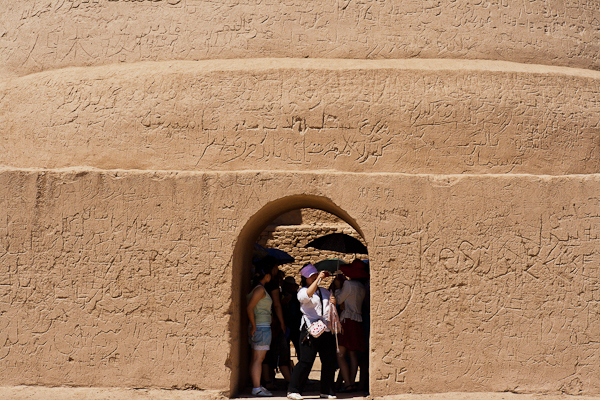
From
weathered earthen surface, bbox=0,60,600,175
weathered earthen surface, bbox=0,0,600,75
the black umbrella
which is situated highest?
weathered earthen surface, bbox=0,0,600,75

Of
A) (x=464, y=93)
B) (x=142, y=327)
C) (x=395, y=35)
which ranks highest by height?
(x=395, y=35)

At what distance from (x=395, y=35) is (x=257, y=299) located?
292 cm

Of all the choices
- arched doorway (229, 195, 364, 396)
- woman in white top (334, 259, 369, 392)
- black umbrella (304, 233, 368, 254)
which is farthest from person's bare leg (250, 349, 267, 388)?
black umbrella (304, 233, 368, 254)

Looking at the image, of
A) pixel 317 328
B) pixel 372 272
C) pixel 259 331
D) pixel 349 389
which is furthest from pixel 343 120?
pixel 349 389

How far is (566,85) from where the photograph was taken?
6070 mm

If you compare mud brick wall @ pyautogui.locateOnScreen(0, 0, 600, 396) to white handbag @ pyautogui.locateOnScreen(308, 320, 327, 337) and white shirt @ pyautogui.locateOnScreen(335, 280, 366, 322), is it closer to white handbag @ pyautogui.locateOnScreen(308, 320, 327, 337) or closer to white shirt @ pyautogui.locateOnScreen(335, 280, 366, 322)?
white handbag @ pyautogui.locateOnScreen(308, 320, 327, 337)

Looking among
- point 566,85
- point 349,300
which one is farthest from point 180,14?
point 566,85

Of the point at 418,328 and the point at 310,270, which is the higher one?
the point at 310,270

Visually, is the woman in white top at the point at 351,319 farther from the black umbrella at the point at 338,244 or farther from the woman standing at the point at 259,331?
the black umbrella at the point at 338,244

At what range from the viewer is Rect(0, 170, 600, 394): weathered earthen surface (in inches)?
214

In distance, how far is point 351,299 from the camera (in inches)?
248

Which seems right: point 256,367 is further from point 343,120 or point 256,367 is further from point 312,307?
point 343,120

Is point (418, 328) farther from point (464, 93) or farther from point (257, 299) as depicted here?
point (464, 93)

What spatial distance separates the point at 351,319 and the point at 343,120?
195 cm
